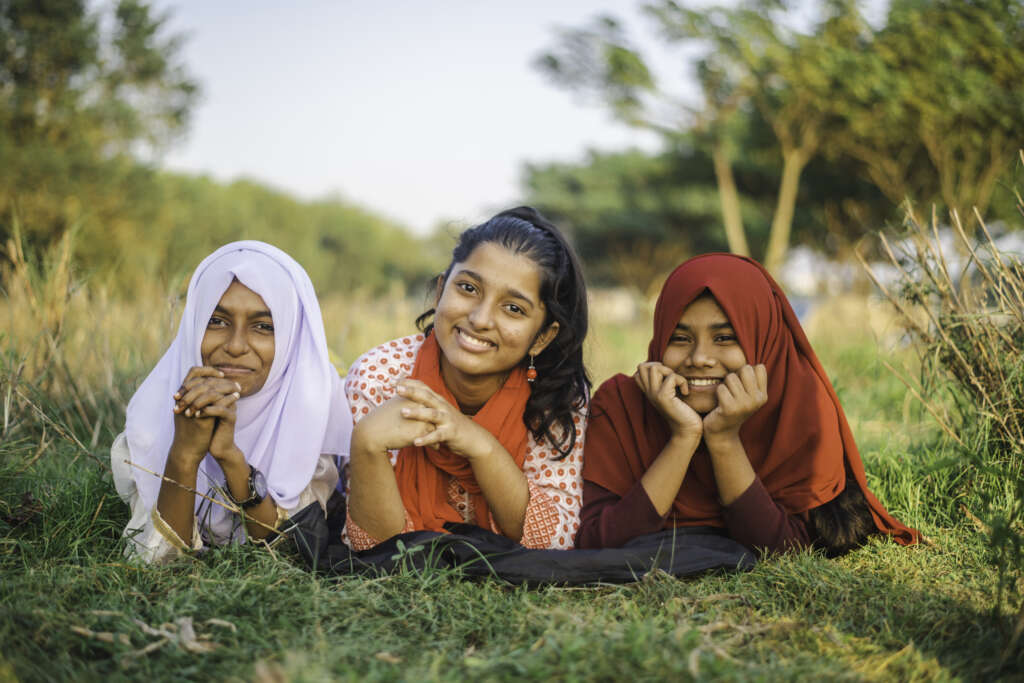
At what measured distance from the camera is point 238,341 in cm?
258

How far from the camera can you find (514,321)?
2.58 m

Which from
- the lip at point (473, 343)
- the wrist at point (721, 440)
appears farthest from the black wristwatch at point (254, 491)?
the wrist at point (721, 440)

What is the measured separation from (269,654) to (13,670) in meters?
0.54

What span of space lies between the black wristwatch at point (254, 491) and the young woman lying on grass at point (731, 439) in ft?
3.59

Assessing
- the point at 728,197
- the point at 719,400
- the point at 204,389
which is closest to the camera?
the point at 204,389

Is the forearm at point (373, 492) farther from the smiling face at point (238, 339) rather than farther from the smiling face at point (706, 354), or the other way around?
the smiling face at point (706, 354)

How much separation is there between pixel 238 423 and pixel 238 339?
0.32m

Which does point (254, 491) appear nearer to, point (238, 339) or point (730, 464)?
point (238, 339)

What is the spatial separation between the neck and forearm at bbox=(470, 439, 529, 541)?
252 millimetres

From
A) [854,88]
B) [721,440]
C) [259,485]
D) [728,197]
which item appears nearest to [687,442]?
[721,440]

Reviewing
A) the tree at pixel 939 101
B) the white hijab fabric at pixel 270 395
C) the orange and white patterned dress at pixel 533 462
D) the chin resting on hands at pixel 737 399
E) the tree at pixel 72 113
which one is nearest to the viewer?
the chin resting on hands at pixel 737 399

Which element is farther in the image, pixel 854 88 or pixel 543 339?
pixel 854 88

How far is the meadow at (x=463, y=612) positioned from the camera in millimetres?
1672

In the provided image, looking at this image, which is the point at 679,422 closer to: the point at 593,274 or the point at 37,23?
the point at 37,23
